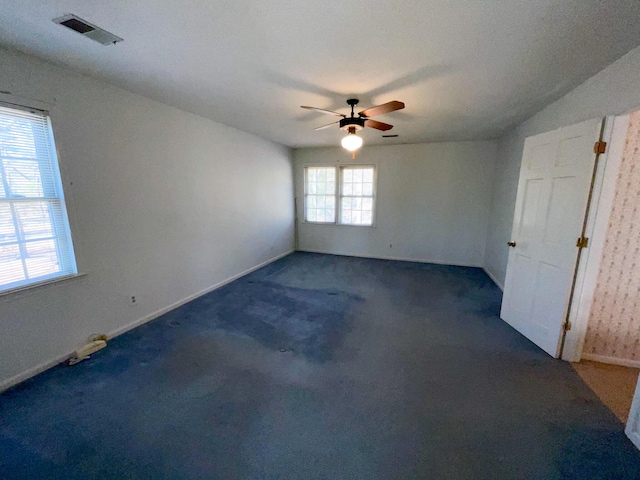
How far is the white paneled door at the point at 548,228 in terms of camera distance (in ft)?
7.23

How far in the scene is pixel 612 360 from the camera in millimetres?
2307

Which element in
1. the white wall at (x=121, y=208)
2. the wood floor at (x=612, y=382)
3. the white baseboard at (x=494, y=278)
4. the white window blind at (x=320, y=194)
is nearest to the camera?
the wood floor at (x=612, y=382)

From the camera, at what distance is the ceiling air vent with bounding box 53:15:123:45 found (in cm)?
156

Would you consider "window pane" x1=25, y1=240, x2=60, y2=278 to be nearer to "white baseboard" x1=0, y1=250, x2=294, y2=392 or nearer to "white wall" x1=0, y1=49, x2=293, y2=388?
"white wall" x1=0, y1=49, x2=293, y2=388

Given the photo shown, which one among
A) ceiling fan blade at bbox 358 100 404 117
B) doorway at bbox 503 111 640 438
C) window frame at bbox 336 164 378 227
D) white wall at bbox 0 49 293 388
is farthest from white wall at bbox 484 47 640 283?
white wall at bbox 0 49 293 388

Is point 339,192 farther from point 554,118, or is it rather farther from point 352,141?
point 554,118

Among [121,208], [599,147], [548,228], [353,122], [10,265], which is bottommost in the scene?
[10,265]

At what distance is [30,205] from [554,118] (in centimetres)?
526

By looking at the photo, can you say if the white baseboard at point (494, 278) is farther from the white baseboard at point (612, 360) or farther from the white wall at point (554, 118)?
the white baseboard at point (612, 360)

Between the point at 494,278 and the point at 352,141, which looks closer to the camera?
the point at 352,141

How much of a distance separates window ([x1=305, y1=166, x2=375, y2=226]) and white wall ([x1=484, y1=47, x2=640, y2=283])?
2.41 meters

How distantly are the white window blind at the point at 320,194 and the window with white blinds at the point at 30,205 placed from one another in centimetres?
461

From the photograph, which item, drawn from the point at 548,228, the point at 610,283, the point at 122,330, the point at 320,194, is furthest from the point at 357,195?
the point at 122,330

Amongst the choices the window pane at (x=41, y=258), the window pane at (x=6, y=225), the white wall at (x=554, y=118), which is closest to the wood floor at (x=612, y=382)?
the white wall at (x=554, y=118)
